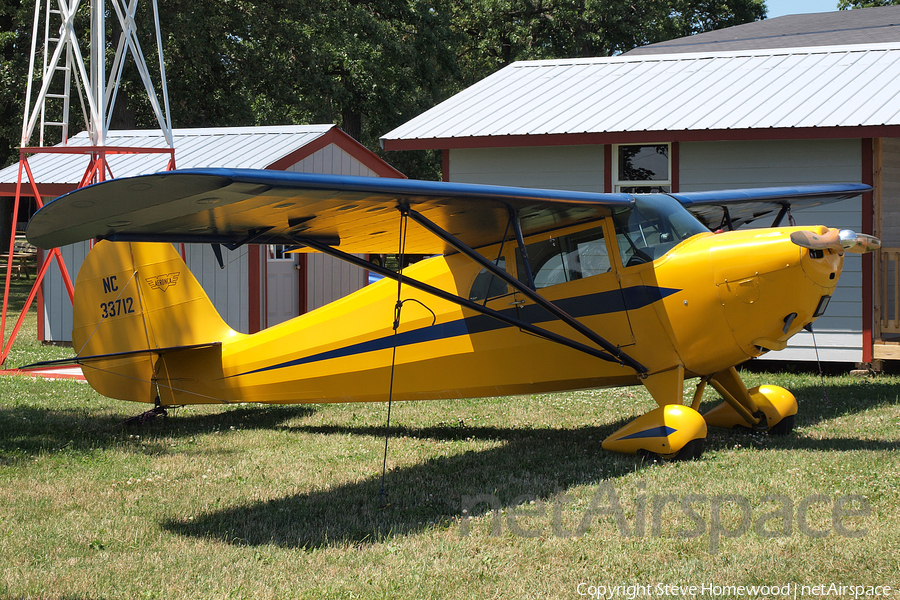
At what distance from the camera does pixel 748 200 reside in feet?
29.1

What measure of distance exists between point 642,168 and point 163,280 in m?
7.58

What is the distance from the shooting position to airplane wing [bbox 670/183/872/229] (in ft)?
28.1

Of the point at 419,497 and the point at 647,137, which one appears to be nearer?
the point at 419,497

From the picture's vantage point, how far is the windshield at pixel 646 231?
7.10 meters

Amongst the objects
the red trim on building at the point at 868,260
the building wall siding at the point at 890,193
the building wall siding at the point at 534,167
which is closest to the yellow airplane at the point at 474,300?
the red trim on building at the point at 868,260

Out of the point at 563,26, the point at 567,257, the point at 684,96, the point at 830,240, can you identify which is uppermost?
the point at 563,26

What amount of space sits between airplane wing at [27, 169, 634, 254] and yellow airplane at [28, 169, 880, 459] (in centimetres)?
2

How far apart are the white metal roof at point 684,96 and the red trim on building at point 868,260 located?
625 mm

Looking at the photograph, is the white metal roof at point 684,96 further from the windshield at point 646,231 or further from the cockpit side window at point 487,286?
the cockpit side window at point 487,286

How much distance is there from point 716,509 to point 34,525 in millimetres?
4420

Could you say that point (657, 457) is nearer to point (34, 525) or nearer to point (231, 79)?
point (34, 525)

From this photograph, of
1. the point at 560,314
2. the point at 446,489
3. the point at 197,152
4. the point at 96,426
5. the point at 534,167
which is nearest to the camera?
the point at 446,489

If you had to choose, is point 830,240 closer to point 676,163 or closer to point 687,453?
point 687,453

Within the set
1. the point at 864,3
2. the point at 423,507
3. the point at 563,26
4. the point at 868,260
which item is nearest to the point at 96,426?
the point at 423,507
